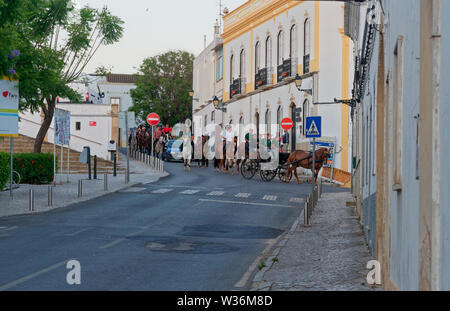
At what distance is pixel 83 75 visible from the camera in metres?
41.9

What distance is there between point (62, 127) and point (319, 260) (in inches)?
891

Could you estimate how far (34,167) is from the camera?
33.2m

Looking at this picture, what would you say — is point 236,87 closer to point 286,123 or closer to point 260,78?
point 260,78

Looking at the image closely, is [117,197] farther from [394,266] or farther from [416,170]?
[416,170]

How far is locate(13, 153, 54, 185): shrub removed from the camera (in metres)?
32.8

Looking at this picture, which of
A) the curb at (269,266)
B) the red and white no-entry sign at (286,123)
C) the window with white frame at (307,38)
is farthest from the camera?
the red and white no-entry sign at (286,123)

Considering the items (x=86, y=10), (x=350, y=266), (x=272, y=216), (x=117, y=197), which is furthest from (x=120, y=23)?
(x=350, y=266)

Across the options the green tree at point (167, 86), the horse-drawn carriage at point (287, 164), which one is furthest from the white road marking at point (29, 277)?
the green tree at point (167, 86)

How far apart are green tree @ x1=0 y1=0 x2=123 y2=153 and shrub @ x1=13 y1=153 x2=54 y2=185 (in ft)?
7.26

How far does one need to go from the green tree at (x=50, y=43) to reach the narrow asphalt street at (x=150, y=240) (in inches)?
162

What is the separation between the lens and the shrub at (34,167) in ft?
108

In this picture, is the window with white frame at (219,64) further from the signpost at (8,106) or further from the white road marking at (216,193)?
the signpost at (8,106)

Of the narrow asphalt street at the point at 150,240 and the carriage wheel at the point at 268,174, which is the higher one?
the carriage wheel at the point at 268,174

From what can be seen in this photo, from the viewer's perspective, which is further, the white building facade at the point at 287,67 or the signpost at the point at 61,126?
the white building facade at the point at 287,67
